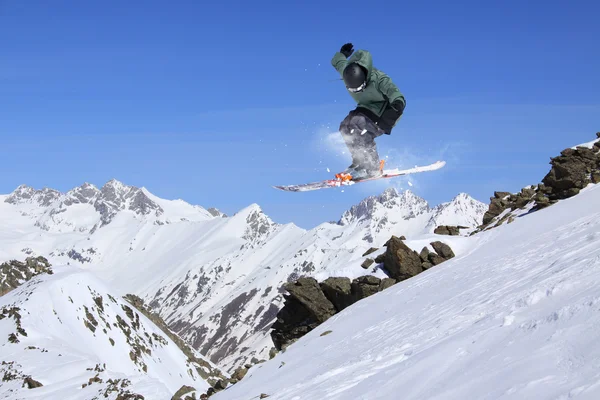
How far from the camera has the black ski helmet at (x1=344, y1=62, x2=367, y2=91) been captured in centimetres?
1171

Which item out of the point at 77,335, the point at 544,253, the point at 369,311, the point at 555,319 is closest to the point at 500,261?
the point at 544,253

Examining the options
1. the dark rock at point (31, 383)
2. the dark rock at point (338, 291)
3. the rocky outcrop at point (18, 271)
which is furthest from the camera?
the rocky outcrop at point (18, 271)

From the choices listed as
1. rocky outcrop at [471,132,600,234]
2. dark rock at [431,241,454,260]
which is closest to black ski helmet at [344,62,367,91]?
dark rock at [431,241,454,260]

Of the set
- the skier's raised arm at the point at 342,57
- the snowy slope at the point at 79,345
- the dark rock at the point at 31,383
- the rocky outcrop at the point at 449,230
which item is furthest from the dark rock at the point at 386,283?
the dark rock at the point at 31,383

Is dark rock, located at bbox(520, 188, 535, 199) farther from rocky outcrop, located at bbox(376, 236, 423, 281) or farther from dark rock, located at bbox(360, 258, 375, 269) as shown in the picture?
dark rock, located at bbox(360, 258, 375, 269)

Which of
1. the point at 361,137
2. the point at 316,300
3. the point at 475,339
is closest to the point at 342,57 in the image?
the point at 361,137

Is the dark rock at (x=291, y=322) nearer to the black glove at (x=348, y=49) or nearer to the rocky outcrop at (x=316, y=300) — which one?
the rocky outcrop at (x=316, y=300)

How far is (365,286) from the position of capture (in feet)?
83.3

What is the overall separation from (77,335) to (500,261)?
3043cm

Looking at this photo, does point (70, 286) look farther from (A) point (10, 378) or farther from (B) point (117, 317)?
(A) point (10, 378)

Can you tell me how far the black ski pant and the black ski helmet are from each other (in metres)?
1.16

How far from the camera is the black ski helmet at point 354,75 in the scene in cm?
1171

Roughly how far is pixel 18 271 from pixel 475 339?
61767 millimetres

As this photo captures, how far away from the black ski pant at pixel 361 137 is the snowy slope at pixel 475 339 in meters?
4.15
